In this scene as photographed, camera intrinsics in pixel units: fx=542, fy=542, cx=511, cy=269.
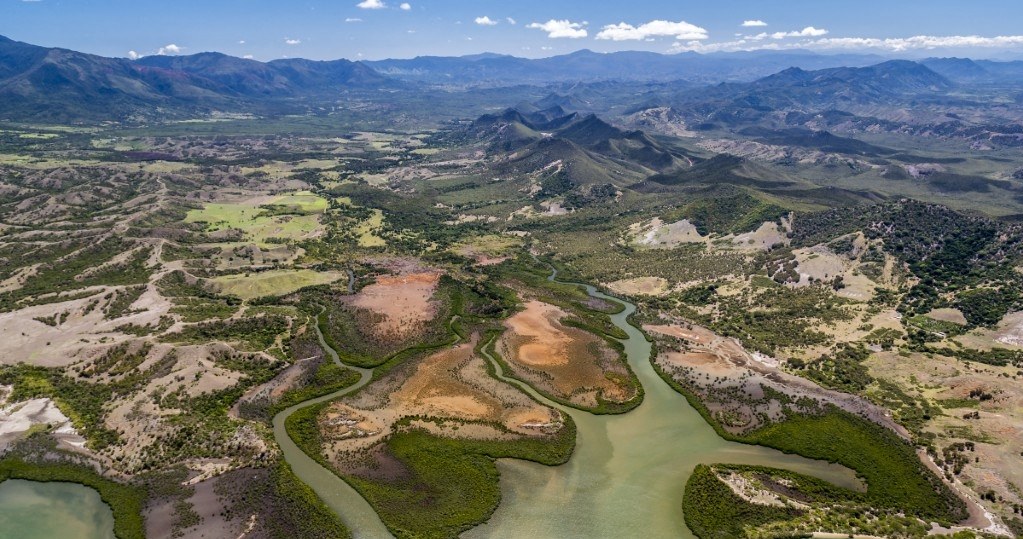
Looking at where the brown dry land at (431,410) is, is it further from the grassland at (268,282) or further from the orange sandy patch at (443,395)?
the grassland at (268,282)

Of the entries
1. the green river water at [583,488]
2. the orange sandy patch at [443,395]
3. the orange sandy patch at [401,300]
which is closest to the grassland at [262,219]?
the orange sandy patch at [401,300]

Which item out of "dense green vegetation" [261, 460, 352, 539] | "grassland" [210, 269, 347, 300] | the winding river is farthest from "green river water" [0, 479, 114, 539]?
"grassland" [210, 269, 347, 300]

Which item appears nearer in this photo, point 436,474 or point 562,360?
point 436,474

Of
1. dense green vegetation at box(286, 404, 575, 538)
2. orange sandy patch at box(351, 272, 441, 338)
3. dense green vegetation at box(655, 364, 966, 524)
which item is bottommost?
dense green vegetation at box(655, 364, 966, 524)

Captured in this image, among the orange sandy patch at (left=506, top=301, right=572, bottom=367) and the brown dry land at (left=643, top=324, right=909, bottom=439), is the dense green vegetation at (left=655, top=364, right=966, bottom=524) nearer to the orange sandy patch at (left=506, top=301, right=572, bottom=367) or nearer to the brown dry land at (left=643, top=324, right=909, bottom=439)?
the brown dry land at (left=643, top=324, right=909, bottom=439)

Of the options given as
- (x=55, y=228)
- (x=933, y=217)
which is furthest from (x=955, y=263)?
(x=55, y=228)

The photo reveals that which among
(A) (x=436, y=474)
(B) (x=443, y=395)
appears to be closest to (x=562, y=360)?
(B) (x=443, y=395)

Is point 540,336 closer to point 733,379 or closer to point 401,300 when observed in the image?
point 401,300
